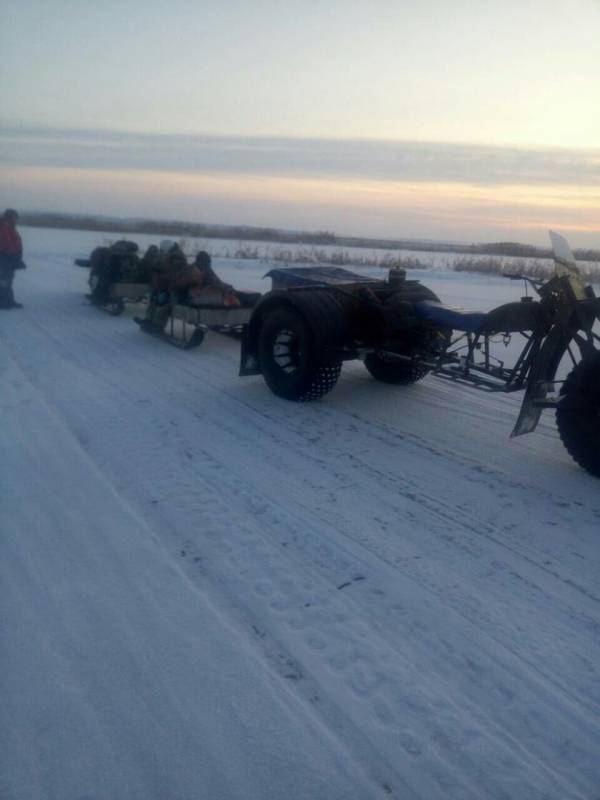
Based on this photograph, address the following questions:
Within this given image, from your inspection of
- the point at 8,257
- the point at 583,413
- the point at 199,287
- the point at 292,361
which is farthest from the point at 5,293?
the point at 583,413

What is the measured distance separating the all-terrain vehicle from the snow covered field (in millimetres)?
532

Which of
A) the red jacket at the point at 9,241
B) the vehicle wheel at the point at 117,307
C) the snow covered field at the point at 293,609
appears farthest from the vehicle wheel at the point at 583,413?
the red jacket at the point at 9,241

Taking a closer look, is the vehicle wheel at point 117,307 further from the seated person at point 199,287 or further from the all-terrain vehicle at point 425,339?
the all-terrain vehicle at point 425,339

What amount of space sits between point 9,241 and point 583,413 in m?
11.9

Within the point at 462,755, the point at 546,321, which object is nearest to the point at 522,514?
the point at 546,321

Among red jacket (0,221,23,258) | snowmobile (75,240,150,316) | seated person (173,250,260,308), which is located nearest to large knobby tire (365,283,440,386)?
seated person (173,250,260,308)

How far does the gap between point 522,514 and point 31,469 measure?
11.6ft

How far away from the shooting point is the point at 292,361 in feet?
26.1

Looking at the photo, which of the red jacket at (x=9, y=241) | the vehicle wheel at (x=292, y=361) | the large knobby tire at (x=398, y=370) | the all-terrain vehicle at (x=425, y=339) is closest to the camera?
the all-terrain vehicle at (x=425, y=339)

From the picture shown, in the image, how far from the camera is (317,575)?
417 cm

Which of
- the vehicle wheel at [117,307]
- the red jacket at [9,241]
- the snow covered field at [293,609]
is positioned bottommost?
the snow covered field at [293,609]

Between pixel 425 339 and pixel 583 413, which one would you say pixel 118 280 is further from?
pixel 583 413

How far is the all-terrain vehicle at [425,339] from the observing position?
598 centimetres

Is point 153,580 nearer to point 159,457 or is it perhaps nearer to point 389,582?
point 389,582
